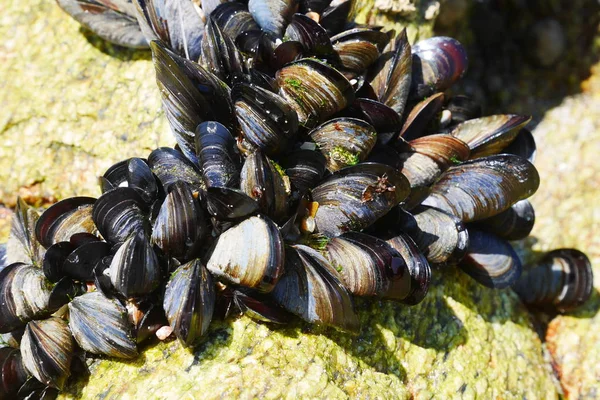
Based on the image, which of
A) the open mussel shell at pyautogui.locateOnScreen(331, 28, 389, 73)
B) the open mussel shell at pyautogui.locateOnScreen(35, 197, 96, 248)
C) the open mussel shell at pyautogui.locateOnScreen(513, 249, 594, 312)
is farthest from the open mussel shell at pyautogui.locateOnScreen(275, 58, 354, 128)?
the open mussel shell at pyautogui.locateOnScreen(513, 249, 594, 312)

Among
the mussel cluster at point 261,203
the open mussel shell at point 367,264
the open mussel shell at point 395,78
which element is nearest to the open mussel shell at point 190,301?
the mussel cluster at point 261,203

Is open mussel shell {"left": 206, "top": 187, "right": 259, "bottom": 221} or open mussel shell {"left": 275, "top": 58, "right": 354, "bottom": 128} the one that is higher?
open mussel shell {"left": 275, "top": 58, "right": 354, "bottom": 128}

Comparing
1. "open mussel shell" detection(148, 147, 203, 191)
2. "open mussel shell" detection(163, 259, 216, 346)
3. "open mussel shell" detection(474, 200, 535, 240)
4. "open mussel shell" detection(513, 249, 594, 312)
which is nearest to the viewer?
"open mussel shell" detection(163, 259, 216, 346)

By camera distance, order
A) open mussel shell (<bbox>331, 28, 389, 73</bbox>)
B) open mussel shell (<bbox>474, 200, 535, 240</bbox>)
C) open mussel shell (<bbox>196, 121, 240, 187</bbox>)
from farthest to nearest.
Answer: open mussel shell (<bbox>474, 200, 535, 240</bbox>) < open mussel shell (<bbox>331, 28, 389, 73</bbox>) < open mussel shell (<bbox>196, 121, 240, 187</bbox>)

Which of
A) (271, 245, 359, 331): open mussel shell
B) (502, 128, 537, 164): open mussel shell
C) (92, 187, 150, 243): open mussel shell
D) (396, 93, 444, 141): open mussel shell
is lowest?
(502, 128, 537, 164): open mussel shell

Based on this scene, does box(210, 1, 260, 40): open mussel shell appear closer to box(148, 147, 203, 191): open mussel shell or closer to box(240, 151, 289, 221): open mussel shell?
box(148, 147, 203, 191): open mussel shell

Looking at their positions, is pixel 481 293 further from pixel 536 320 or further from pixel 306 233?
pixel 306 233

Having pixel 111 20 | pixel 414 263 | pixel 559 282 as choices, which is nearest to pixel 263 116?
pixel 414 263

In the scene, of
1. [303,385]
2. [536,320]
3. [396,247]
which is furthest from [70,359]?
[536,320]
